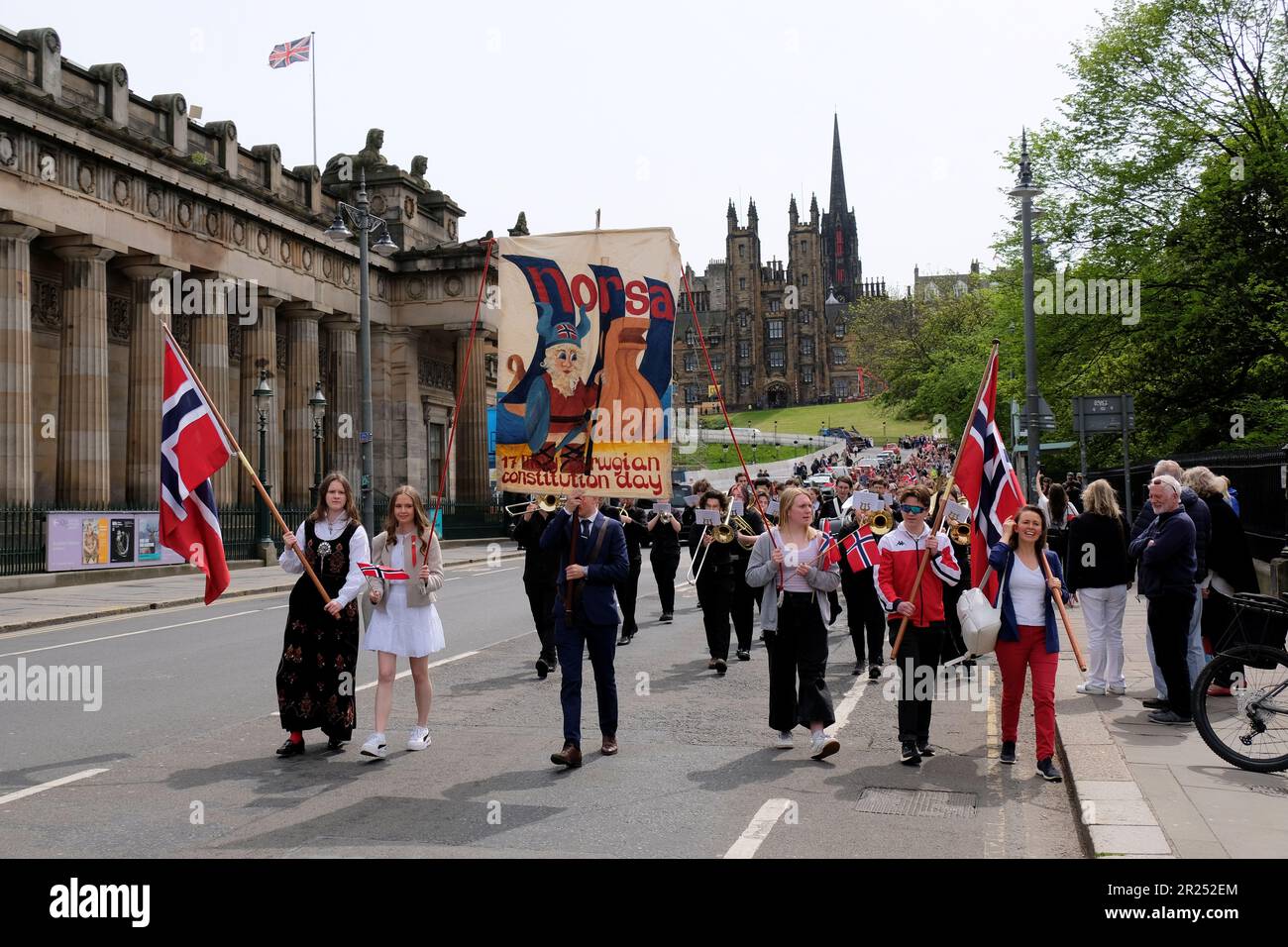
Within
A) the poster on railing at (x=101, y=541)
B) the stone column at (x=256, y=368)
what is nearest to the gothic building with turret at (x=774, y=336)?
the stone column at (x=256, y=368)

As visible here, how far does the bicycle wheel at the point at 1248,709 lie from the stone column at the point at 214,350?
29662 millimetres

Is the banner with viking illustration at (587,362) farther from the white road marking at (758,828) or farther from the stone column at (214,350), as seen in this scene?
the stone column at (214,350)

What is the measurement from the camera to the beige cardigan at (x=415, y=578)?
826 cm

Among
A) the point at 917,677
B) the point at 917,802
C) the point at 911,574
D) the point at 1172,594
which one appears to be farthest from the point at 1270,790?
the point at 911,574

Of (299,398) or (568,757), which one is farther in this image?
(299,398)

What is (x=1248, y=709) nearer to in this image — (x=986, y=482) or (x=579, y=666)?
(x=986, y=482)

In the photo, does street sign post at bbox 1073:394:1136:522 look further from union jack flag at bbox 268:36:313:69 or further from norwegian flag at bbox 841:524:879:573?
union jack flag at bbox 268:36:313:69

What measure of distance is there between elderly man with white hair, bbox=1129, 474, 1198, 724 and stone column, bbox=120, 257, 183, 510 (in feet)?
90.9

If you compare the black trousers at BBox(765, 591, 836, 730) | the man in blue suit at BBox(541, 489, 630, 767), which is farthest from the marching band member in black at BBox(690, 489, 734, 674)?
the man in blue suit at BBox(541, 489, 630, 767)

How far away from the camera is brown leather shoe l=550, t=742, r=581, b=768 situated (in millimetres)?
7727

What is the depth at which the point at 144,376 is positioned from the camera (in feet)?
103

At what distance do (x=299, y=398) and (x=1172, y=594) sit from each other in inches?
1340

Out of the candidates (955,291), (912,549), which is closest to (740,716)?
(912,549)

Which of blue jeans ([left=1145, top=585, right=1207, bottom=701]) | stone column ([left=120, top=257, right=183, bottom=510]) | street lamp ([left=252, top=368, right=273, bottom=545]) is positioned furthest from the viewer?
stone column ([left=120, top=257, right=183, bottom=510])
